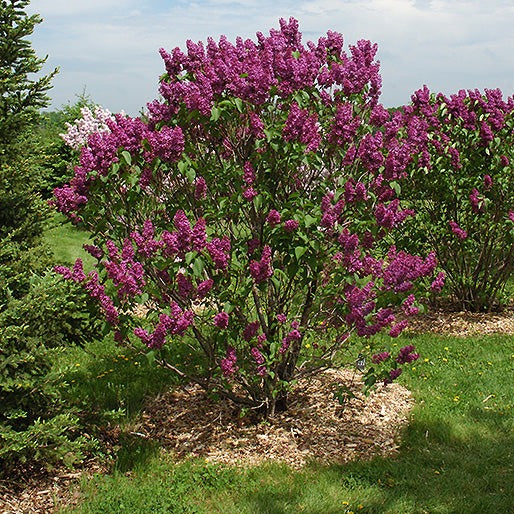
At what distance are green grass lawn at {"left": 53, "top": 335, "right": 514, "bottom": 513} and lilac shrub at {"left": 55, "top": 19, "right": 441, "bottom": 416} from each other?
67cm

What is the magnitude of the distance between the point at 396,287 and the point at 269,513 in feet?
5.60

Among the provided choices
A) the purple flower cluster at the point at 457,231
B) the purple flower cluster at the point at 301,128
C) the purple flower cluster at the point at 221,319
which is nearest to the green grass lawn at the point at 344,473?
the purple flower cluster at the point at 221,319

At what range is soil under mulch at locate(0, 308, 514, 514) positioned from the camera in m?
4.23

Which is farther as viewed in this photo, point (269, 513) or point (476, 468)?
point (476, 468)

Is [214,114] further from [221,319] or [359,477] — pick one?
[359,477]

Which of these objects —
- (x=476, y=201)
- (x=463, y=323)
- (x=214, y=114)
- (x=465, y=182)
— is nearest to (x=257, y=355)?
(x=214, y=114)

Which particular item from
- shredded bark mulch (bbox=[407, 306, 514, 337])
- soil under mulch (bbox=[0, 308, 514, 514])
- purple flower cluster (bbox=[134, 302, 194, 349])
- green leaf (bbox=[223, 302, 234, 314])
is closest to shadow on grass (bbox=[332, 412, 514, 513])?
soil under mulch (bbox=[0, 308, 514, 514])

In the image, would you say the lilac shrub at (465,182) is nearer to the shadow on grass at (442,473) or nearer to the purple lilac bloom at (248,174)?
the shadow on grass at (442,473)

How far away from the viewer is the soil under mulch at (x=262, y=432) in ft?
13.9

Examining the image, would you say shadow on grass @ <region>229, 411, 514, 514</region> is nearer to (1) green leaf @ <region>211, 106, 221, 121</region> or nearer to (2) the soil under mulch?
(2) the soil under mulch

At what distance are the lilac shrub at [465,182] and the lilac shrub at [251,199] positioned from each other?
107 inches

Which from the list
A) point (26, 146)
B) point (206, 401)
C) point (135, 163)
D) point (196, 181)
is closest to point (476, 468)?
point (206, 401)

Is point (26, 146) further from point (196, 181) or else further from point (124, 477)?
point (124, 477)

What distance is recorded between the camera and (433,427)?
196 inches
